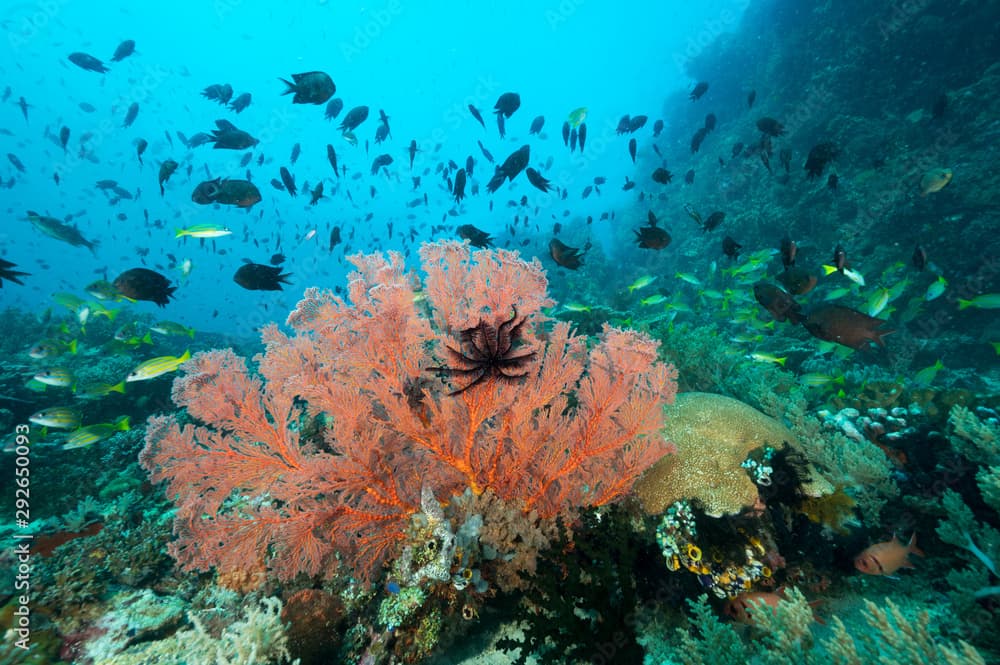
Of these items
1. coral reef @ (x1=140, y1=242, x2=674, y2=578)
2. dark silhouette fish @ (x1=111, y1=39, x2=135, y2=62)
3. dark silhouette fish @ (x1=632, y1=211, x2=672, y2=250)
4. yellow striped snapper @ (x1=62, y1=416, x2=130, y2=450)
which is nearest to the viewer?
coral reef @ (x1=140, y1=242, x2=674, y2=578)

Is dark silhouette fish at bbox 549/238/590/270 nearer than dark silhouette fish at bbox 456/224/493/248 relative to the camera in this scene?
Yes

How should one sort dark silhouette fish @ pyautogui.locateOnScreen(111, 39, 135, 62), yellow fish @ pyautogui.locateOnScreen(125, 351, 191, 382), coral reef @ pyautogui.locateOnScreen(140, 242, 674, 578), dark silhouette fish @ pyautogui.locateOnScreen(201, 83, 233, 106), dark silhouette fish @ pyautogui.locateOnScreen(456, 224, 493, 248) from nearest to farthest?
coral reef @ pyautogui.locateOnScreen(140, 242, 674, 578), yellow fish @ pyautogui.locateOnScreen(125, 351, 191, 382), dark silhouette fish @ pyautogui.locateOnScreen(456, 224, 493, 248), dark silhouette fish @ pyautogui.locateOnScreen(201, 83, 233, 106), dark silhouette fish @ pyautogui.locateOnScreen(111, 39, 135, 62)

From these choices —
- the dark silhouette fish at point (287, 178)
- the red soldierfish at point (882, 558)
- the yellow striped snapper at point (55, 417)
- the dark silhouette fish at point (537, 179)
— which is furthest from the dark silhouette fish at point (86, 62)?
the red soldierfish at point (882, 558)

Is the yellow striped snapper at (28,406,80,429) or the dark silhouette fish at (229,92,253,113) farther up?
the dark silhouette fish at (229,92,253,113)

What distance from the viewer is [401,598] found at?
274 centimetres

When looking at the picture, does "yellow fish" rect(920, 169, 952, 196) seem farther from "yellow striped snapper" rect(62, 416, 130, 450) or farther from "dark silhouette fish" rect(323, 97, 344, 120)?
"yellow striped snapper" rect(62, 416, 130, 450)

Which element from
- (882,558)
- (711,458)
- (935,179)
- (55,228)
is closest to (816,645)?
(882,558)

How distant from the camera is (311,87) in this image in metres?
5.96

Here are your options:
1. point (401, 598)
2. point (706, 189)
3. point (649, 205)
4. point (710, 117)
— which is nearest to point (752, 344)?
point (710, 117)

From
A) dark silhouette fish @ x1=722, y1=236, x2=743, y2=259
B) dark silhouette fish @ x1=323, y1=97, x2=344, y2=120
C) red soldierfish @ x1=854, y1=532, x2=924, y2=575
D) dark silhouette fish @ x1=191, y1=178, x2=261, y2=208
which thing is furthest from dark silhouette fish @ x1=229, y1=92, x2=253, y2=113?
red soldierfish @ x1=854, y1=532, x2=924, y2=575

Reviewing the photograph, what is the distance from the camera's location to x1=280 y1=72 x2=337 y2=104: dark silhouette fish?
5.87 m

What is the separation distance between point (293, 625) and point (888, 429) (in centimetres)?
706

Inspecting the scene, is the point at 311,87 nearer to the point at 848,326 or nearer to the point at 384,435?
the point at 384,435

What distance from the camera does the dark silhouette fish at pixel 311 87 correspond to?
587 centimetres
